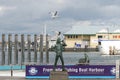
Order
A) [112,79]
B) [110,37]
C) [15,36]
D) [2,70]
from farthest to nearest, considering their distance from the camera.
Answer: [110,37]
[15,36]
[2,70]
[112,79]

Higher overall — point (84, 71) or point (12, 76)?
point (84, 71)

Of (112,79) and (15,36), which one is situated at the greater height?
(15,36)

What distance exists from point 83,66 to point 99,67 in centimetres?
139

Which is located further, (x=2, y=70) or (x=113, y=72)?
(x=2, y=70)

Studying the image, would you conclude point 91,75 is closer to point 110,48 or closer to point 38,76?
point 38,76

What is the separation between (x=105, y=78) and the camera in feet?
134

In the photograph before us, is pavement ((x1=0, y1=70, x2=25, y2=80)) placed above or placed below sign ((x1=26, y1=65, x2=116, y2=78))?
below

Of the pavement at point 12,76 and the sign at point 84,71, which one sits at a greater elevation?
the sign at point 84,71

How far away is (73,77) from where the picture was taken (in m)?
41.0

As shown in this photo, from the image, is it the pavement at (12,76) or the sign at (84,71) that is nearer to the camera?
the pavement at (12,76)

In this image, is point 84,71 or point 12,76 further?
point 12,76

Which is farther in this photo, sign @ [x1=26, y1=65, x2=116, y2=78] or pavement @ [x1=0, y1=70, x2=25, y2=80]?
sign @ [x1=26, y1=65, x2=116, y2=78]

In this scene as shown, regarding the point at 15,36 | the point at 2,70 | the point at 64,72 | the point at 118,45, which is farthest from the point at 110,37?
the point at 64,72

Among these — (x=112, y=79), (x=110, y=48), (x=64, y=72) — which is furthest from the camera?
(x=110, y=48)
